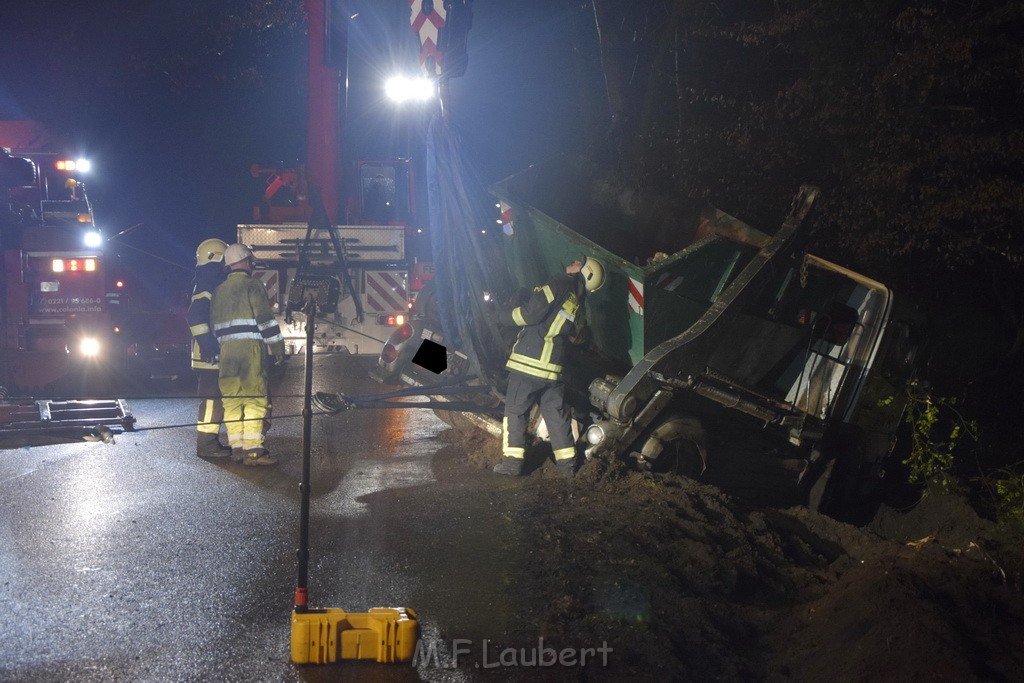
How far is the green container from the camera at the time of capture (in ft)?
20.6

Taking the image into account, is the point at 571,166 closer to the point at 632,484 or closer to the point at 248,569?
the point at 632,484

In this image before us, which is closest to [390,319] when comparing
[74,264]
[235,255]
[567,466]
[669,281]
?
[74,264]

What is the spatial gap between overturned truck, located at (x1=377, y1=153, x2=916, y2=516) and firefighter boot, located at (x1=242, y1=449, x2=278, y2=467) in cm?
171

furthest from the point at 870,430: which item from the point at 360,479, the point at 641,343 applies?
the point at 360,479

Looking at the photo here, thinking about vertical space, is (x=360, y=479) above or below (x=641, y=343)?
below

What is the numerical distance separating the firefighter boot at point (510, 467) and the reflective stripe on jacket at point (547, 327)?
2.12 ft

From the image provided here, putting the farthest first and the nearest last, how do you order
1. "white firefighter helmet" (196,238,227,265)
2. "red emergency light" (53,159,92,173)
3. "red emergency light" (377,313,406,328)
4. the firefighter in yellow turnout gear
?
1. "red emergency light" (377,313,406,328)
2. "red emergency light" (53,159,92,173)
3. "white firefighter helmet" (196,238,227,265)
4. the firefighter in yellow turnout gear

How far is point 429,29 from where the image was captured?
695 cm

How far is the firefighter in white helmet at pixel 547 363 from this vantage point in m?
6.27

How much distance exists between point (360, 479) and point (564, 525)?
191cm

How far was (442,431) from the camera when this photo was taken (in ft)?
26.9

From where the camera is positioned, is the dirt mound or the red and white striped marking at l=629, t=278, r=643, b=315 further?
the red and white striped marking at l=629, t=278, r=643, b=315

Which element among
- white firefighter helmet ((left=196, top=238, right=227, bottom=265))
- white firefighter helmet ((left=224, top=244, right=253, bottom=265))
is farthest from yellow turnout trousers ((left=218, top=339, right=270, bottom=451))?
white firefighter helmet ((left=196, top=238, right=227, bottom=265))

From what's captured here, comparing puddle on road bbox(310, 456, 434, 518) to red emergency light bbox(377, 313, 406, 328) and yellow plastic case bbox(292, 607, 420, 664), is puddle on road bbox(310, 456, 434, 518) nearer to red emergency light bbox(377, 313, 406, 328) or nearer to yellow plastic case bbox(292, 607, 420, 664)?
yellow plastic case bbox(292, 607, 420, 664)
